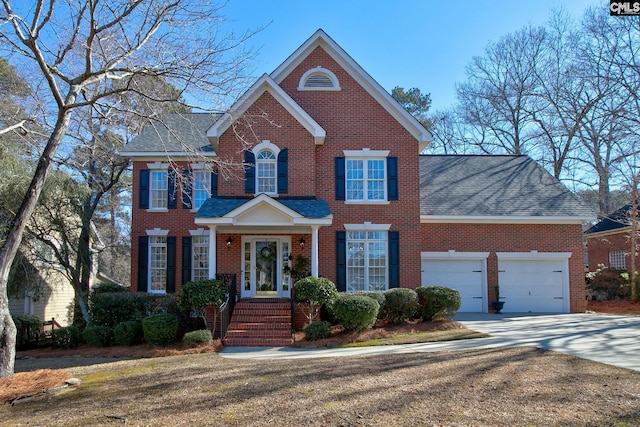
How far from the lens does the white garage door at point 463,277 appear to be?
730 inches

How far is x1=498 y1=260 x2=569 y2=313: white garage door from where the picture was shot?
18.6m

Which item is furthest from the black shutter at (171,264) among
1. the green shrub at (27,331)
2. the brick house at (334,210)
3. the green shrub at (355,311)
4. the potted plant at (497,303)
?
the potted plant at (497,303)

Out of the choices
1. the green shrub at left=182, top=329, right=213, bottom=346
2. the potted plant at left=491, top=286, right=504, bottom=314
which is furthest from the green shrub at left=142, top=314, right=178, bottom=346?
the potted plant at left=491, top=286, right=504, bottom=314

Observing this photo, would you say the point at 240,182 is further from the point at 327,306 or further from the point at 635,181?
the point at 635,181

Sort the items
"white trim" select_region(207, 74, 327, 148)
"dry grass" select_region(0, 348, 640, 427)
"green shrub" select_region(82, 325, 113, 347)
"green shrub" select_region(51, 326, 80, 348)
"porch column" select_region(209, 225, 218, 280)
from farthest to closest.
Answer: "white trim" select_region(207, 74, 327, 148) → "green shrub" select_region(51, 326, 80, 348) → "porch column" select_region(209, 225, 218, 280) → "green shrub" select_region(82, 325, 113, 347) → "dry grass" select_region(0, 348, 640, 427)

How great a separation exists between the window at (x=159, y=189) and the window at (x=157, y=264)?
1320 millimetres

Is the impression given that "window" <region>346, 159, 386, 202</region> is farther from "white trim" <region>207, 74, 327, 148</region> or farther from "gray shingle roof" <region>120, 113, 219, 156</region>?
"gray shingle roof" <region>120, 113, 219, 156</region>

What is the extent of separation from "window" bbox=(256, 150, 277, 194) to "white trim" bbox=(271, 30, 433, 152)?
2930 millimetres

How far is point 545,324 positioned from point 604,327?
1.55 meters

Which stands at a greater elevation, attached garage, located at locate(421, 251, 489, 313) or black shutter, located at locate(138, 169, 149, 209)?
black shutter, located at locate(138, 169, 149, 209)

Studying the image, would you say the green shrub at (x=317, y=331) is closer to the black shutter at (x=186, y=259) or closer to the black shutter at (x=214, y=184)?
the black shutter at (x=186, y=259)

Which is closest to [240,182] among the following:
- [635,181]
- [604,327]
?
[604,327]

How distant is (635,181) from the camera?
70.5ft

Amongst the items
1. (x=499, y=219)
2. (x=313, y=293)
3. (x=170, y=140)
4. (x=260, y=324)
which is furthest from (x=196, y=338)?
(x=499, y=219)
